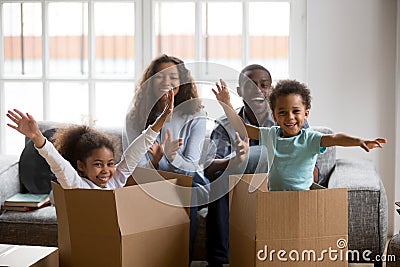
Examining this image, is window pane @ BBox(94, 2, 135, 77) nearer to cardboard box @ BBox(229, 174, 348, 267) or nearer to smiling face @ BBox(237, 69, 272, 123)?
smiling face @ BBox(237, 69, 272, 123)

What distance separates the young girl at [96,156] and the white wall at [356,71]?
1.46m

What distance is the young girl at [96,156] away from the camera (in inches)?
115

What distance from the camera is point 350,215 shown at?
326 cm

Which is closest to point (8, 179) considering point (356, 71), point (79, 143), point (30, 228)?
point (30, 228)

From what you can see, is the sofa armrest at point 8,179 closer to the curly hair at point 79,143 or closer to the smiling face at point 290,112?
the curly hair at point 79,143

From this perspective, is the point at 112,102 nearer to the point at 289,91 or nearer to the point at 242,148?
the point at 242,148

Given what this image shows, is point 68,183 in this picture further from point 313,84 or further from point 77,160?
point 313,84

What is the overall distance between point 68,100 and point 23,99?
0.28 meters

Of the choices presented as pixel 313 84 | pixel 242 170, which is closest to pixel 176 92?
pixel 242 170

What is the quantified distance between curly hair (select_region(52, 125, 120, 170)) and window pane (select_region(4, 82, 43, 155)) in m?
1.45

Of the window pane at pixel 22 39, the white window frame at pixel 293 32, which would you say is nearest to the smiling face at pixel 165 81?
the white window frame at pixel 293 32

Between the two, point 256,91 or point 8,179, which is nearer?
point 256,91

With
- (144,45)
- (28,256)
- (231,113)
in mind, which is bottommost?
(28,256)

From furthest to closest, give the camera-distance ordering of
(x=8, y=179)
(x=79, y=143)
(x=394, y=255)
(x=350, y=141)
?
(x=8, y=179) → (x=79, y=143) → (x=394, y=255) → (x=350, y=141)
